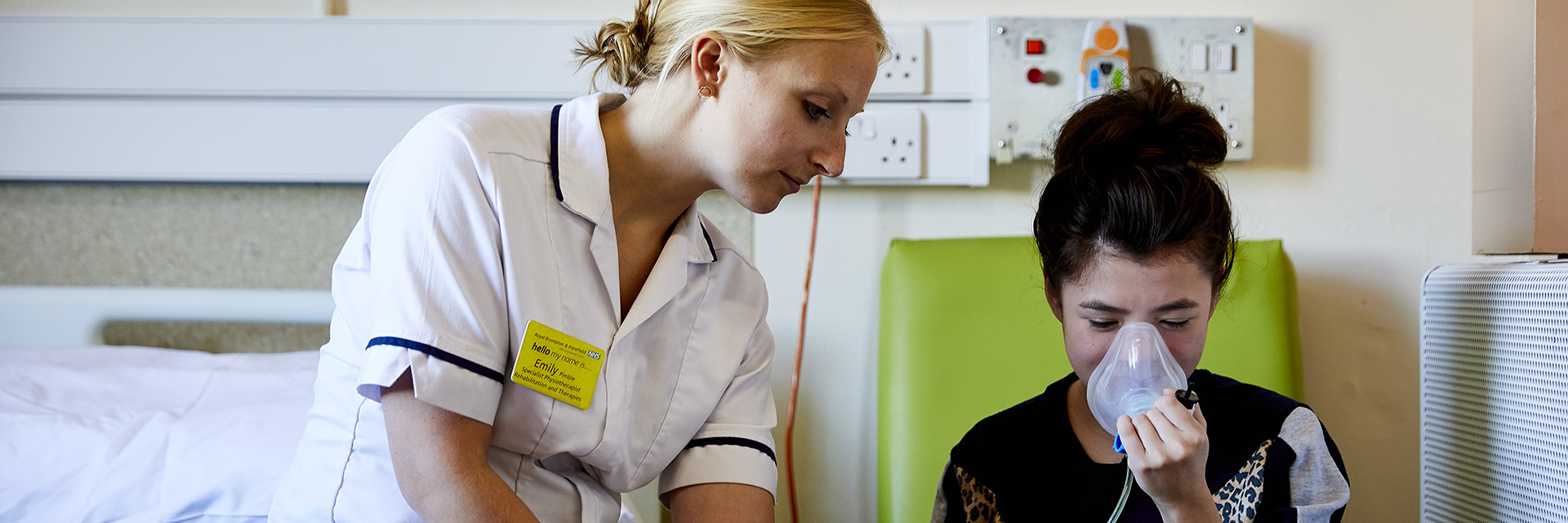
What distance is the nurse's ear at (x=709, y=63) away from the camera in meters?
1.00

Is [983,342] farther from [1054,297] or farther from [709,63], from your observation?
[709,63]

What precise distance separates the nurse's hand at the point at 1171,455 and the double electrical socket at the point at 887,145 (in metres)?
0.80

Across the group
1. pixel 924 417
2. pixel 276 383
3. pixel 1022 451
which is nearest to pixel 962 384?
pixel 924 417

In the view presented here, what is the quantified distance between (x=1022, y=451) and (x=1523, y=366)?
62 cm

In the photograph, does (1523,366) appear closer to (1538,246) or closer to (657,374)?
(1538,246)

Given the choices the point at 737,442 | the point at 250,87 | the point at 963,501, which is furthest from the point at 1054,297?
the point at 250,87

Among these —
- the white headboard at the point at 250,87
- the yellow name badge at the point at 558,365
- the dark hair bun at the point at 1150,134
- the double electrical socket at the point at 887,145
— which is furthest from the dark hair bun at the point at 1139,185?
the white headboard at the point at 250,87

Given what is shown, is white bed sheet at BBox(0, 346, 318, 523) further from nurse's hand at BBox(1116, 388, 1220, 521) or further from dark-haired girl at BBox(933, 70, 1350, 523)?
nurse's hand at BBox(1116, 388, 1220, 521)

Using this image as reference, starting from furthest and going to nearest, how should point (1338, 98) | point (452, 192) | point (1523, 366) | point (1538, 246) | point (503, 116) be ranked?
point (1338, 98), point (1538, 246), point (1523, 366), point (503, 116), point (452, 192)

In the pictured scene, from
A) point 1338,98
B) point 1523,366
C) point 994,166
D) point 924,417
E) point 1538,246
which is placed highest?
point 1338,98

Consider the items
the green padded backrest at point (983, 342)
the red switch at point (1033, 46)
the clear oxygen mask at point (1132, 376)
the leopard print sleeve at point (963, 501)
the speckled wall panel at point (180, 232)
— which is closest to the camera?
the clear oxygen mask at point (1132, 376)

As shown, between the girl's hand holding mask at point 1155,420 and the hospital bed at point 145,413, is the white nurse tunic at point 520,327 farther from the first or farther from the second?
the girl's hand holding mask at point 1155,420

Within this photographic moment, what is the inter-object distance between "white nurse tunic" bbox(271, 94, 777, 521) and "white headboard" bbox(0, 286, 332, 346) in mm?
728

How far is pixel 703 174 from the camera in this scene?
1055mm
